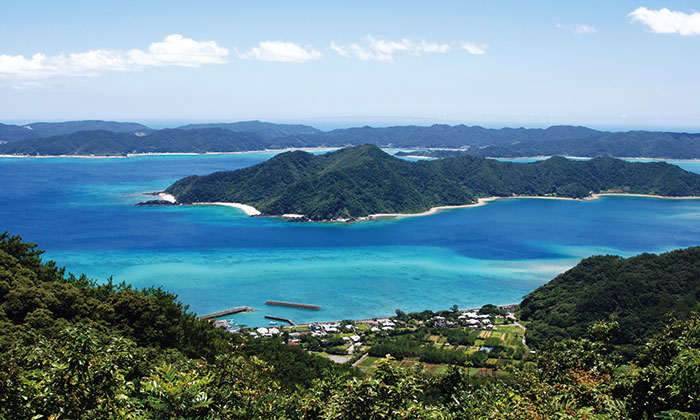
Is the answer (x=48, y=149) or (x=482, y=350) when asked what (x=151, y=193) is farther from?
(x=48, y=149)

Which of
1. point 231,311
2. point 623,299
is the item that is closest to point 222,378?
point 231,311

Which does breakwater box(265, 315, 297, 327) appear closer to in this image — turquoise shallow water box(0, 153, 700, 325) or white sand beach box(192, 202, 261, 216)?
turquoise shallow water box(0, 153, 700, 325)

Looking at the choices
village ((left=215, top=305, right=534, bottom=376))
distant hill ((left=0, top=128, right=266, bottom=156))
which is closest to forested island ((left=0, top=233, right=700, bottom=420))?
village ((left=215, top=305, right=534, bottom=376))

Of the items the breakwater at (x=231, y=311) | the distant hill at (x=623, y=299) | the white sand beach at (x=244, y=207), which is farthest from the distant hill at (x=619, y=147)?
the breakwater at (x=231, y=311)

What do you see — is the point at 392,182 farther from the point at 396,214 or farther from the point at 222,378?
the point at 222,378

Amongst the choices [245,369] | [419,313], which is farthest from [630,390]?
[419,313]

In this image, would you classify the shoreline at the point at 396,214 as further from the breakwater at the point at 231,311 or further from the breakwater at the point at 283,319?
the breakwater at the point at 283,319
